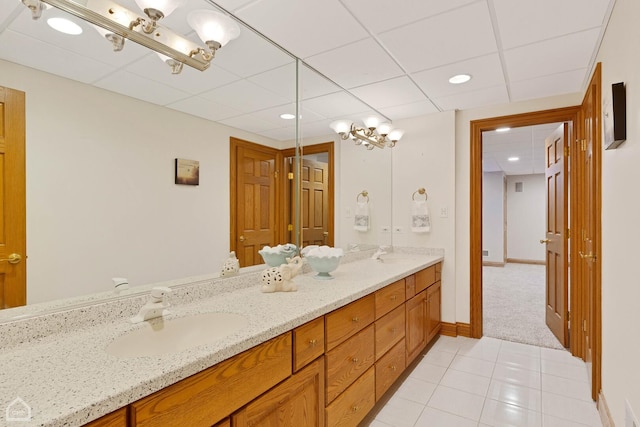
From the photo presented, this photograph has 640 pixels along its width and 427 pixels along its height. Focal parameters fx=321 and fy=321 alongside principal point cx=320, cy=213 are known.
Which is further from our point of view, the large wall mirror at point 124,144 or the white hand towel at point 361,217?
the white hand towel at point 361,217

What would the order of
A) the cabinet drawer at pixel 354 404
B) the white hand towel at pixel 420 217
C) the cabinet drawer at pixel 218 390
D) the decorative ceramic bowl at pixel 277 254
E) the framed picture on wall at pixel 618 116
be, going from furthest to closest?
1. the white hand towel at pixel 420 217
2. the decorative ceramic bowl at pixel 277 254
3. the cabinet drawer at pixel 354 404
4. the framed picture on wall at pixel 618 116
5. the cabinet drawer at pixel 218 390

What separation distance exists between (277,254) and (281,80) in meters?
1.20

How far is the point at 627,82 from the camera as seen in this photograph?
4.55 ft

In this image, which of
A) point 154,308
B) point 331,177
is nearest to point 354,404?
point 154,308

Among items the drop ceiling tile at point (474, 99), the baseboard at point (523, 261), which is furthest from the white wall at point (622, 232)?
the baseboard at point (523, 261)

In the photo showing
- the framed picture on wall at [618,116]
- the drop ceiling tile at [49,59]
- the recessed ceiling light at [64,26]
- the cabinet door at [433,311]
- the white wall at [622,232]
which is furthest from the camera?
the cabinet door at [433,311]

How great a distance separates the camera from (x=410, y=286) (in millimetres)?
2453

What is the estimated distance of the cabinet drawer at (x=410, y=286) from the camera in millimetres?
2377

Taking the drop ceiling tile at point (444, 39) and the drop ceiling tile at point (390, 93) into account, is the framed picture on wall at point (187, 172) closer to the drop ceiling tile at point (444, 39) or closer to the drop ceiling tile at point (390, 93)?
the drop ceiling tile at point (444, 39)

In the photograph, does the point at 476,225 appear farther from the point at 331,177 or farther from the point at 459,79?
the point at 331,177

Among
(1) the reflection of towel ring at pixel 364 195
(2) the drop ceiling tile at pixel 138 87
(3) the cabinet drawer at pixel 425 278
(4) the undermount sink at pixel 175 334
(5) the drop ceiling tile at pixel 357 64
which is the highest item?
(5) the drop ceiling tile at pixel 357 64

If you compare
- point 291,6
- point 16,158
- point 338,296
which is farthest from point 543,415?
point 16,158

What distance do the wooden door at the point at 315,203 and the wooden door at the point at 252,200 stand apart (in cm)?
37

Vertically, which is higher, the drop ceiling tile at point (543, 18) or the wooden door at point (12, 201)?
the drop ceiling tile at point (543, 18)
